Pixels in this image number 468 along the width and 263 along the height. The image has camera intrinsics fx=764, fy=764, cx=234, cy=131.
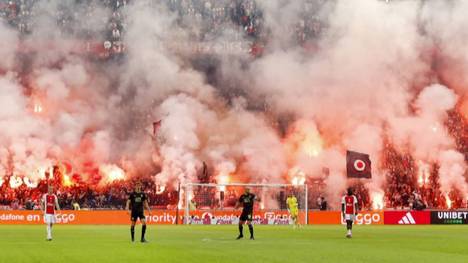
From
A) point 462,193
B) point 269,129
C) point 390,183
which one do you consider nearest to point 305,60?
point 269,129

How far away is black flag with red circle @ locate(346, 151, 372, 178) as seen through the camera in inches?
2707

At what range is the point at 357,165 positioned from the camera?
69125 mm

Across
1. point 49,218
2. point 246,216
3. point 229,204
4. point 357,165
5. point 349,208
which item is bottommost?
point 49,218

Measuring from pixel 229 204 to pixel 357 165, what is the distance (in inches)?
487

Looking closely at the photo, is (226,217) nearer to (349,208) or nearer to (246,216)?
(349,208)

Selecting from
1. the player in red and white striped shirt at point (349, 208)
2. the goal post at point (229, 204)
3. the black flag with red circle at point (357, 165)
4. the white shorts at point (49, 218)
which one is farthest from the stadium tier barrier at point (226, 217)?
the white shorts at point (49, 218)

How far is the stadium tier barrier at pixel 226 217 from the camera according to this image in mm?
62750

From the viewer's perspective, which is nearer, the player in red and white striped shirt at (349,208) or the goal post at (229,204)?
the player in red and white striped shirt at (349,208)

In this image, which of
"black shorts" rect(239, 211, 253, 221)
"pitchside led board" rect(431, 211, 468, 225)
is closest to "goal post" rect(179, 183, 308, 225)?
"pitchside led board" rect(431, 211, 468, 225)

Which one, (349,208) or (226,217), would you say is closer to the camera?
(349,208)

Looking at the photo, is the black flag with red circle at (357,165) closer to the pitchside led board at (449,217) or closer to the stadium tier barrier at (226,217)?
the stadium tier barrier at (226,217)

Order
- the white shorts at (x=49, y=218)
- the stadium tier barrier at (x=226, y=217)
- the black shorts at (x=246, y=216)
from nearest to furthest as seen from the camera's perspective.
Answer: the white shorts at (x=49, y=218) → the black shorts at (x=246, y=216) → the stadium tier barrier at (x=226, y=217)

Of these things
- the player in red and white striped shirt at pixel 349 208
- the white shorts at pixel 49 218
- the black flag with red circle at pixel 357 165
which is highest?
the black flag with red circle at pixel 357 165

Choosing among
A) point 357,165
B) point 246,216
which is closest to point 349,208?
point 246,216
